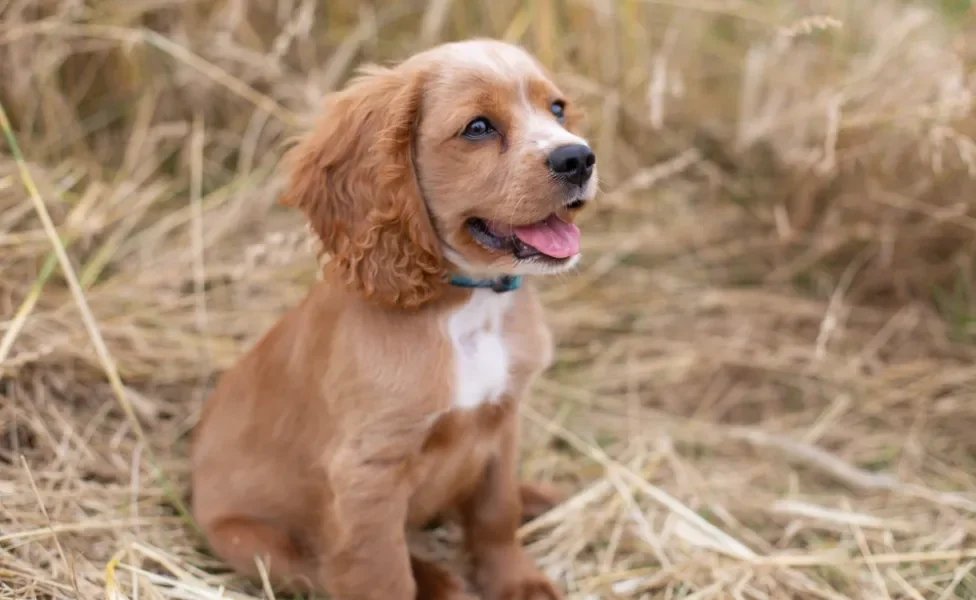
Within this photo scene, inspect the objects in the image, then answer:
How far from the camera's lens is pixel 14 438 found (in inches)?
108

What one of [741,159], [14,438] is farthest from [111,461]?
[741,159]

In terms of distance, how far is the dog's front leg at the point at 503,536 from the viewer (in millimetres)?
2580

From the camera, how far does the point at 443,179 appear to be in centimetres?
220

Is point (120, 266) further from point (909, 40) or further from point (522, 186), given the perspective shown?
point (909, 40)

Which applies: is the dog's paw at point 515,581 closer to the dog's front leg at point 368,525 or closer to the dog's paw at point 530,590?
the dog's paw at point 530,590

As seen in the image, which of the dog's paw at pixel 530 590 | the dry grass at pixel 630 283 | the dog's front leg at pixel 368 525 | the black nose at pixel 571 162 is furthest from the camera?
the dry grass at pixel 630 283

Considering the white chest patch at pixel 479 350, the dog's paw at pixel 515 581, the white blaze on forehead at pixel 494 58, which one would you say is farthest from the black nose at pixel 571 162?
the dog's paw at pixel 515 581

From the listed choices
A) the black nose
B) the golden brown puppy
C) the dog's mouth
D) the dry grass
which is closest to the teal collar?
the golden brown puppy

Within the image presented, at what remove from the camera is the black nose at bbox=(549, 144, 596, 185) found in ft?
6.88

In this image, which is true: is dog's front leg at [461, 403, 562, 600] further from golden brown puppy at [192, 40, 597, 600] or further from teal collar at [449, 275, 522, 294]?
teal collar at [449, 275, 522, 294]

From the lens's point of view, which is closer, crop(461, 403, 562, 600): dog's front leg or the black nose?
the black nose

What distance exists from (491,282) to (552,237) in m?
0.20

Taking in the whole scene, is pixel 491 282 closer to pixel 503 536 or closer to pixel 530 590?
pixel 503 536

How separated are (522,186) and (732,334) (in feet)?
6.64
